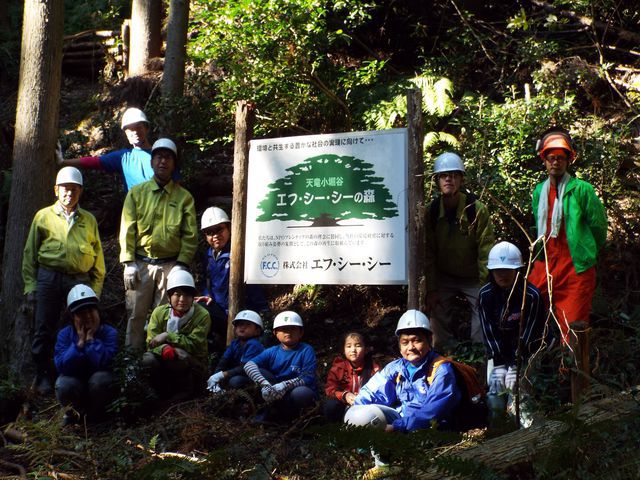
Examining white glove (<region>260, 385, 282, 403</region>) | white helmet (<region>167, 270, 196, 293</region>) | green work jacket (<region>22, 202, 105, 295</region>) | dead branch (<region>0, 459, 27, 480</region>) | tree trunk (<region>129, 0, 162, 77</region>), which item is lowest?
dead branch (<region>0, 459, 27, 480</region>)

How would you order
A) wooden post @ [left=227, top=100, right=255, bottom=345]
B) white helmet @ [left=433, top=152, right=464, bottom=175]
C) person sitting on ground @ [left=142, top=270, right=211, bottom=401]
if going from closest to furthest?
person sitting on ground @ [left=142, top=270, right=211, bottom=401], white helmet @ [left=433, top=152, right=464, bottom=175], wooden post @ [left=227, top=100, right=255, bottom=345]

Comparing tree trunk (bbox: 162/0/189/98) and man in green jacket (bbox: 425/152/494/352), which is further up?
tree trunk (bbox: 162/0/189/98)

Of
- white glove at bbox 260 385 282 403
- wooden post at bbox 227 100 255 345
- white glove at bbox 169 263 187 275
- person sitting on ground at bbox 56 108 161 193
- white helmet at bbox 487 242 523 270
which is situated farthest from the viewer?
person sitting on ground at bbox 56 108 161 193

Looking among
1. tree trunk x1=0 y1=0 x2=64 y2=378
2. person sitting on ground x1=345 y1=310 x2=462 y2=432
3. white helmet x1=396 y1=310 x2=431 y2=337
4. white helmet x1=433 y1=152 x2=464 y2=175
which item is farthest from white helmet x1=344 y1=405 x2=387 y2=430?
tree trunk x1=0 y1=0 x2=64 y2=378

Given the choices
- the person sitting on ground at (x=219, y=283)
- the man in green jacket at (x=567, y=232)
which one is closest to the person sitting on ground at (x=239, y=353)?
the person sitting on ground at (x=219, y=283)

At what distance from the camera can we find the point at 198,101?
10984 mm

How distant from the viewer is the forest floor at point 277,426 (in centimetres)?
353

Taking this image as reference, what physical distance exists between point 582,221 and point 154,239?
13.2 ft

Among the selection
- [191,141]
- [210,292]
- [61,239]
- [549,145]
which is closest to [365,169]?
[549,145]

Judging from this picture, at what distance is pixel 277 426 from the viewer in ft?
21.4

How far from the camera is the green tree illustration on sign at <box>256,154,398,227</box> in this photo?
23.8 feet

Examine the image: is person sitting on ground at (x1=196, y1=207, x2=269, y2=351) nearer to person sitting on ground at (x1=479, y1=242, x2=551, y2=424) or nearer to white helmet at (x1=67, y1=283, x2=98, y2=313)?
white helmet at (x1=67, y1=283, x2=98, y2=313)

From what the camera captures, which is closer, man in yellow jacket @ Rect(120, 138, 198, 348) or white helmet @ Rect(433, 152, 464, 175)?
white helmet @ Rect(433, 152, 464, 175)

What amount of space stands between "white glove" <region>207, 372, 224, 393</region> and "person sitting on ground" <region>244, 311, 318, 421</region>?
29 centimetres
